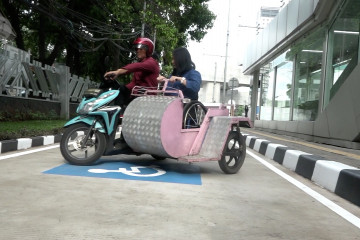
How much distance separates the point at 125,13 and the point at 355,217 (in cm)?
1211

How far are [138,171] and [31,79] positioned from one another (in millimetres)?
8739

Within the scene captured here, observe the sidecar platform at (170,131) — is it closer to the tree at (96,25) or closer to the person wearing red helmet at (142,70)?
the person wearing red helmet at (142,70)

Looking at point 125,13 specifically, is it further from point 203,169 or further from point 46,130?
point 203,169

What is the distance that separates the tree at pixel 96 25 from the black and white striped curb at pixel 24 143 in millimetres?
1977

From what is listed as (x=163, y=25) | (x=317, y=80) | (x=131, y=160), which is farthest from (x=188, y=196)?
(x=163, y=25)

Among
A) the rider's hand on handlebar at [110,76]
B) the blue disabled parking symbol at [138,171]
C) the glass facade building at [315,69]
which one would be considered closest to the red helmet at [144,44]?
the rider's hand on handlebar at [110,76]

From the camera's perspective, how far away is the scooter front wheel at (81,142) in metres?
4.68

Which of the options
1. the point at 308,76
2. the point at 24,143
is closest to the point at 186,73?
the point at 24,143

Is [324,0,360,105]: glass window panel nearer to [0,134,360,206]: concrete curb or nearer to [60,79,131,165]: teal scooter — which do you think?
[0,134,360,206]: concrete curb

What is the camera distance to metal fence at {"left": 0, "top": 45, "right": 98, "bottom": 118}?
10.8m

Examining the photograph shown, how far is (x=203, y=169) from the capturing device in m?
5.23

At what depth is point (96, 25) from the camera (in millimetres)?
16062

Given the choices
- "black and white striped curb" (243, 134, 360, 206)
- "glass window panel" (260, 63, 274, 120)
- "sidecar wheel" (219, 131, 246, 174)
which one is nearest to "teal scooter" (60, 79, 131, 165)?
"sidecar wheel" (219, 131, 246, 174)

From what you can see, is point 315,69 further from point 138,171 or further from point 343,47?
point 138,171
